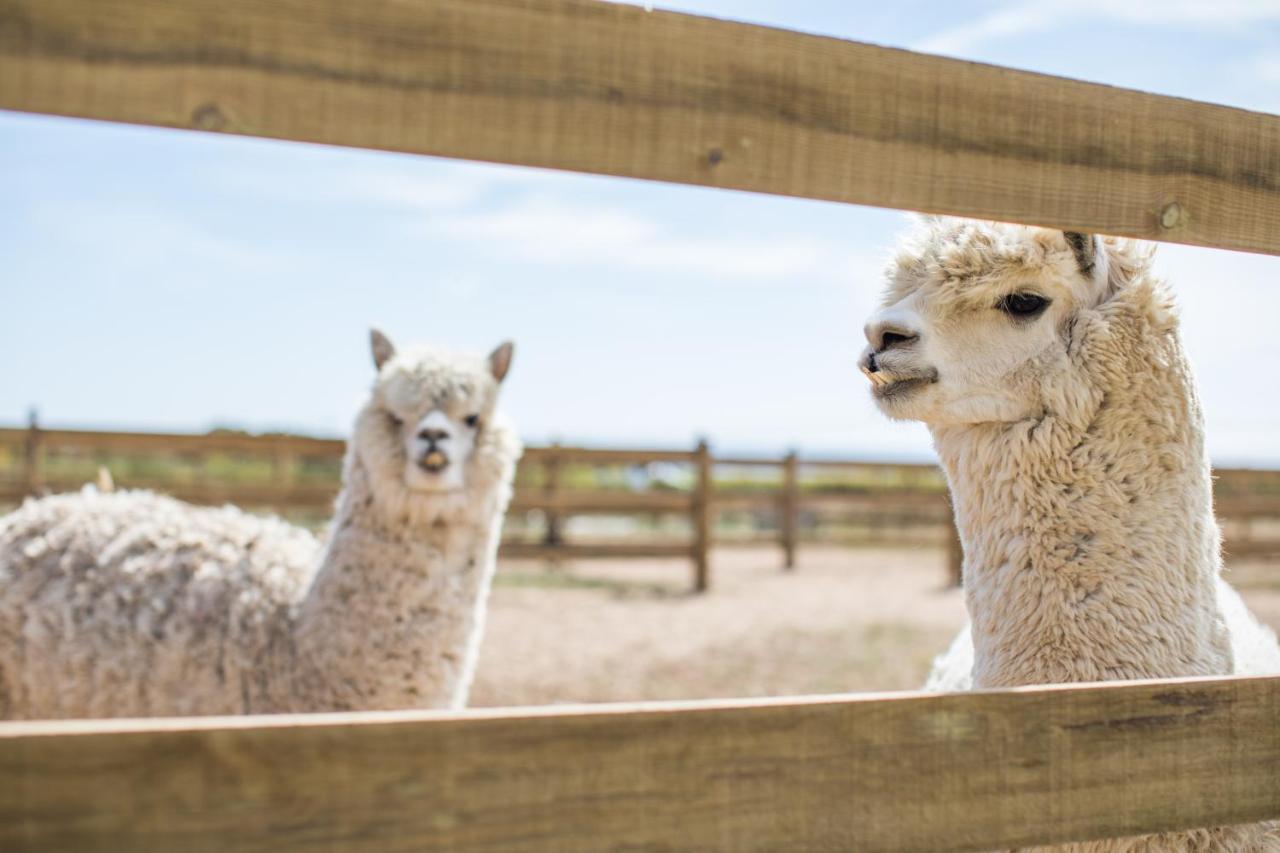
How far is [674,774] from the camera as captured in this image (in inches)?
39.0

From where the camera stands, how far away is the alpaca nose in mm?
2016

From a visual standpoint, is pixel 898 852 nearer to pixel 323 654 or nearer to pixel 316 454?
pixel 323 654

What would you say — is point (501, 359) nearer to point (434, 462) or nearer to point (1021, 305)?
point (434, 462)

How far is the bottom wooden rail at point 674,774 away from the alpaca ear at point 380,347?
11.0ft

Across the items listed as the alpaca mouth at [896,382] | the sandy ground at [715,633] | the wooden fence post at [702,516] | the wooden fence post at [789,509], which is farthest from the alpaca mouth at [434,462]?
the wooden fence post at [789,509]

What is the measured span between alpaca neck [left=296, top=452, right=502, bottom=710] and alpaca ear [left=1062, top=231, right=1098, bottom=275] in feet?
8.14

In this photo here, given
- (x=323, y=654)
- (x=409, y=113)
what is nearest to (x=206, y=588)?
(x=323, y=654)

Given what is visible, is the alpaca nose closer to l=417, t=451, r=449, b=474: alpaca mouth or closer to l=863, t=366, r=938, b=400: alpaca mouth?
l=863, t=366, r=938, b=400: alpaca mouth

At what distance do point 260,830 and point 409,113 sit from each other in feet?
2.33

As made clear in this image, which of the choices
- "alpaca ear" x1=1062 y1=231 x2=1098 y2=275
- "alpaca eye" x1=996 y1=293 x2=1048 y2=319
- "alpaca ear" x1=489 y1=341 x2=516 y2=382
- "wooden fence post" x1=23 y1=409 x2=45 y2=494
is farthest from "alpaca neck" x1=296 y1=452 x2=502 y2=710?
"wooden fence post" x1=23 y1=409 x2=45 y2=494

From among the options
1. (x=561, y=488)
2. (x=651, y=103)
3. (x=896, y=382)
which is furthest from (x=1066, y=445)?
(x=561, y=488)

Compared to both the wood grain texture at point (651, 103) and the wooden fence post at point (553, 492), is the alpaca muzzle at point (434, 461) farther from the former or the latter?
the wooden fence post at point (553, 492)

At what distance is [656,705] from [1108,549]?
130cm

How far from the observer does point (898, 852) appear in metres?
1.09
